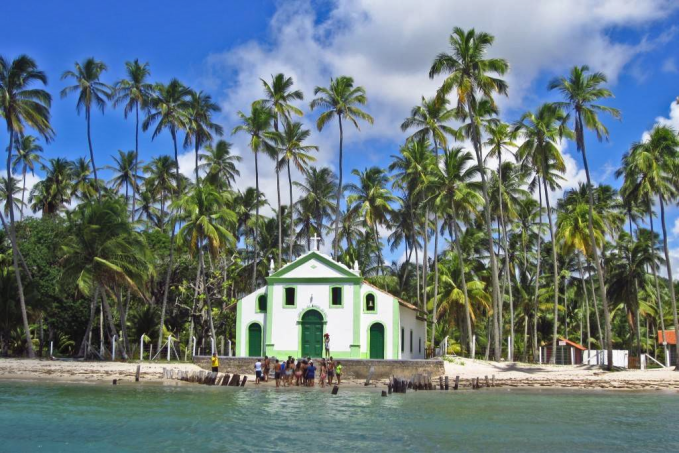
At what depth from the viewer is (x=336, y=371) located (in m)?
35.6

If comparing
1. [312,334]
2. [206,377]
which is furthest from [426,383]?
[206,377]

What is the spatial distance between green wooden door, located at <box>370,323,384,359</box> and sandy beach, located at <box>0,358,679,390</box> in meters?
3.81

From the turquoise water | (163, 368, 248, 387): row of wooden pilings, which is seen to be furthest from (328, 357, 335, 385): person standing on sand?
(163, 368, 248, 387): row of wooden pilings

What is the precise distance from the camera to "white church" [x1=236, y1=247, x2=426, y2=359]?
4106 cm

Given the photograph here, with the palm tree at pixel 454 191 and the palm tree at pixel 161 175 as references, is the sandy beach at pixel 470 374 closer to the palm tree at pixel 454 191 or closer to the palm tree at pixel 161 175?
the palm tree at pixel 454 191

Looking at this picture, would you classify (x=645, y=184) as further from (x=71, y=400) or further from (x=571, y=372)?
(x=71, y=400)

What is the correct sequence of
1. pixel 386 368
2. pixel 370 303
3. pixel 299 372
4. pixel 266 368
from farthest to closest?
pixel 370 303, pixel 386 368, pixel 266 368, pixel 299 372

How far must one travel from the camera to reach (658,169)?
39750mm

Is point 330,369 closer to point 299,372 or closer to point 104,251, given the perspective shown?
point 299,372

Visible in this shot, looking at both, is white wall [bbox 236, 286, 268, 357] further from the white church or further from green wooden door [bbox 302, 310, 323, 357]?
green wooden door [bbox 302, 310, 323, 357]

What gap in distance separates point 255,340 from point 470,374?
12462 millimetres

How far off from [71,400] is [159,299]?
2817 centimetres

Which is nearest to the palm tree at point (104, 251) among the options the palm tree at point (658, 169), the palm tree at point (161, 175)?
the palm tree at point (161, 175)

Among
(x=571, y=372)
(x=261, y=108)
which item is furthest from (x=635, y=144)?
(x=261, y=108)
